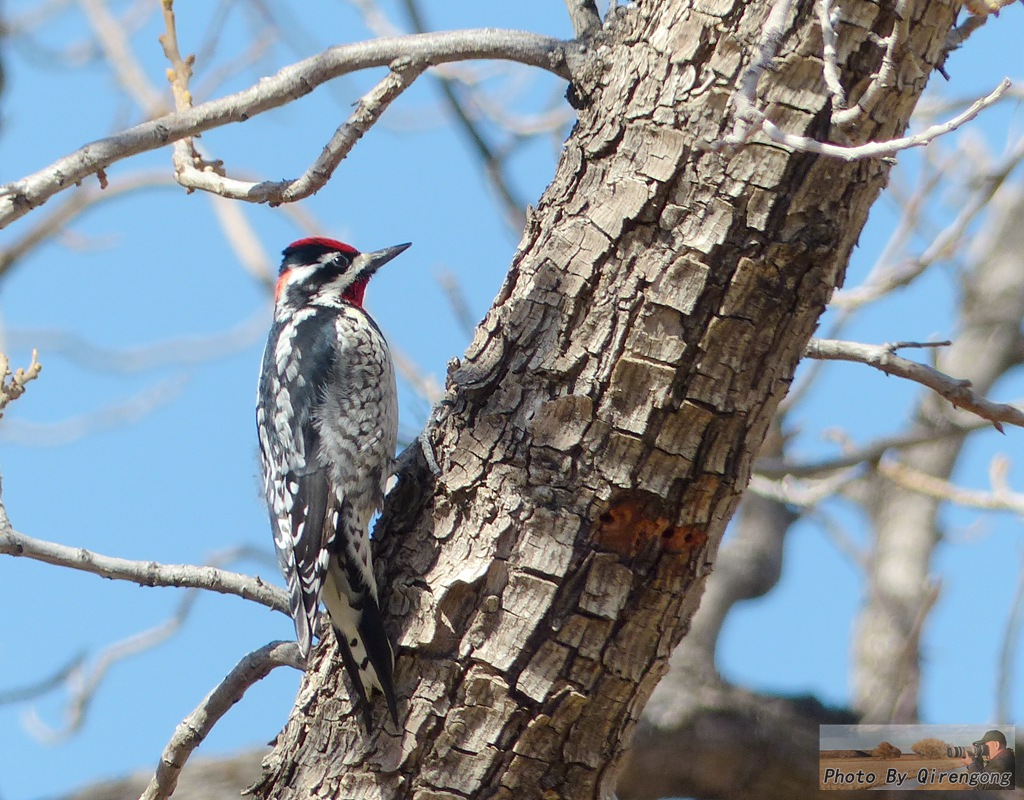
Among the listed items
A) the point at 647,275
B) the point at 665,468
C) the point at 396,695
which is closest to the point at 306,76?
the point at 647,275

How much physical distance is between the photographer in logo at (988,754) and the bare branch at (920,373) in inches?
63.3

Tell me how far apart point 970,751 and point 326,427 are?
2549mm

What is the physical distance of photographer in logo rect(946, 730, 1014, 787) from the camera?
3791mm

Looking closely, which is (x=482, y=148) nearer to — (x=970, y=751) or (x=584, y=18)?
(x=584, y=18)

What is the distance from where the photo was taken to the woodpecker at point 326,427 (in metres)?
2.96

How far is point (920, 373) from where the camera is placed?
2.72 meters

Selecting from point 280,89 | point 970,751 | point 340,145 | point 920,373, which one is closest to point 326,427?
point 340,145

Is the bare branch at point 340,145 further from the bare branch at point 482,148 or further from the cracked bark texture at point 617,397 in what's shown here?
the bare branch at point 482,148

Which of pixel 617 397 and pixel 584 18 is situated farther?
pixel 584 18

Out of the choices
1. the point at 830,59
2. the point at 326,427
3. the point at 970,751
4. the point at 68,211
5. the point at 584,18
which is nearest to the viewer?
the point at 830,59

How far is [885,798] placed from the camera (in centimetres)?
384

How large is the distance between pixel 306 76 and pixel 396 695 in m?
1.40

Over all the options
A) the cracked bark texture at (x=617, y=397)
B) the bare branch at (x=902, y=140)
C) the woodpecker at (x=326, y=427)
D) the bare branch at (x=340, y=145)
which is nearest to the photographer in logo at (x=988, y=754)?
the cracked bark texture at (x=617, y=397)

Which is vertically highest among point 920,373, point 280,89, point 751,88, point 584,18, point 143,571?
point 584,18
